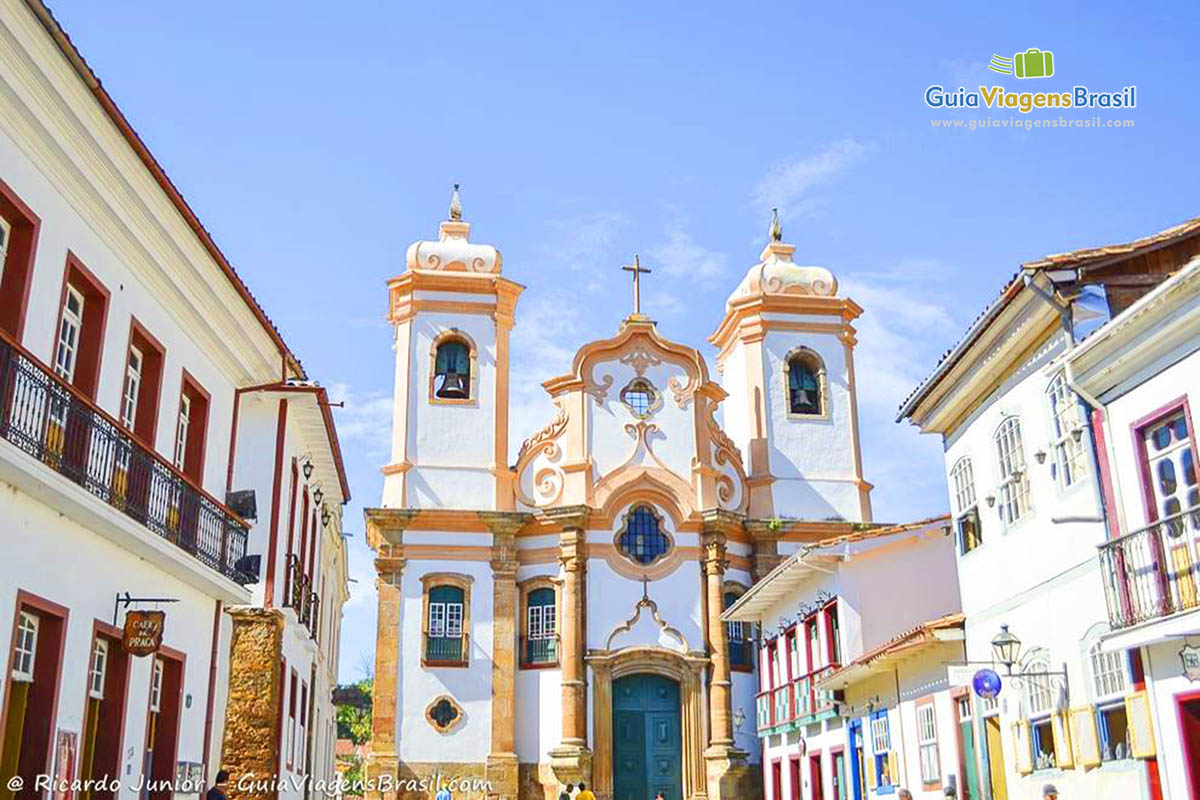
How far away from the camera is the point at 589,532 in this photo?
100ft

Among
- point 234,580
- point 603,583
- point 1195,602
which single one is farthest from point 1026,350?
point 603,583

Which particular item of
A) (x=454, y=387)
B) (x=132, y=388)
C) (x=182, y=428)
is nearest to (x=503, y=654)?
(x=454, y=387)

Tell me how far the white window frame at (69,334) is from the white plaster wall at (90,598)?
145cm

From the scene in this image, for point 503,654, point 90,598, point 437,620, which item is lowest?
point 90,598

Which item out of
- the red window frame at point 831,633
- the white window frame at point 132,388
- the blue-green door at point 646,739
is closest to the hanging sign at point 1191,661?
the white window frame at point 132,388

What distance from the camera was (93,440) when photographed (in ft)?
34.6

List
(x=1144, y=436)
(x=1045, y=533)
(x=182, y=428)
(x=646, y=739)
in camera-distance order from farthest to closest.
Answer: (x=646, y=739), (x=182, y=428), (x=1045, y=533), (x=1144, y=436)

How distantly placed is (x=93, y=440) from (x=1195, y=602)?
942 cm

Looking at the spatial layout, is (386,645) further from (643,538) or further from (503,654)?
(643,538)

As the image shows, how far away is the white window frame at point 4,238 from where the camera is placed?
9.82 metres

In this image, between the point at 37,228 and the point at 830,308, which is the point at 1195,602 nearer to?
the point at 37,228

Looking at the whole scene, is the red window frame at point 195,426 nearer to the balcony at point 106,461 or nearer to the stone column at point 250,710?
the balcony at point 106,461

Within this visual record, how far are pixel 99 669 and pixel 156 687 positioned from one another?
1502mm

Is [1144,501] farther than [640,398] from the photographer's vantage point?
No
